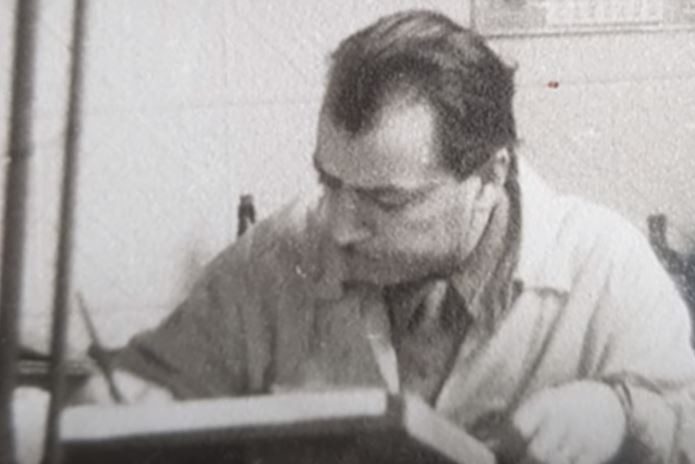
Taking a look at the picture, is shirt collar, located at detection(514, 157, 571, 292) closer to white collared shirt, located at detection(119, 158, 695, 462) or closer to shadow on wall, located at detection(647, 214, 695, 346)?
white collared shirt, located at detection(119, 158, 695, 462)

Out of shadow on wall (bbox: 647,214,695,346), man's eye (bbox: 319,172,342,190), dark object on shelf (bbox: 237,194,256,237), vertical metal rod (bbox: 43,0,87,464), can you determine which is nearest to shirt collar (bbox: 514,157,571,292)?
shadow on wall (bbox: 647,214,695,346)

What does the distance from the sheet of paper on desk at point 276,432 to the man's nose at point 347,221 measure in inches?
7.5

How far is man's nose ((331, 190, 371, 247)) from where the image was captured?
6.37 ft

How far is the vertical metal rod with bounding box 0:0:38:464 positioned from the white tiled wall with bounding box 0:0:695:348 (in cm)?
2

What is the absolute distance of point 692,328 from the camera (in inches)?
75.2

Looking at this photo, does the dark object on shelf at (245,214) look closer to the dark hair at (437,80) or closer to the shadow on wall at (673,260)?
the dark hair at (437,80)

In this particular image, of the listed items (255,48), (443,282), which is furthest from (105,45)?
(443,282)

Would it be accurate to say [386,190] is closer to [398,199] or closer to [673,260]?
[398,199]

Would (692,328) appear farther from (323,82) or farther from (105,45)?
(105,45)

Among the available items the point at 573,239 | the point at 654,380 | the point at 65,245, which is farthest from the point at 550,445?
the point at 65,245

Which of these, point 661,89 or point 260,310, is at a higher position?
point 661,89

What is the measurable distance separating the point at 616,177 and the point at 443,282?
0.25 meters

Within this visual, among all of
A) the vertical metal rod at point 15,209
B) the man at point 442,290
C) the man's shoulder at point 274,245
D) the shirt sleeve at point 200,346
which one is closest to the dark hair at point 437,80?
the man at point 442,290

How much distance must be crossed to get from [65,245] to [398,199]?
42 centimetres
